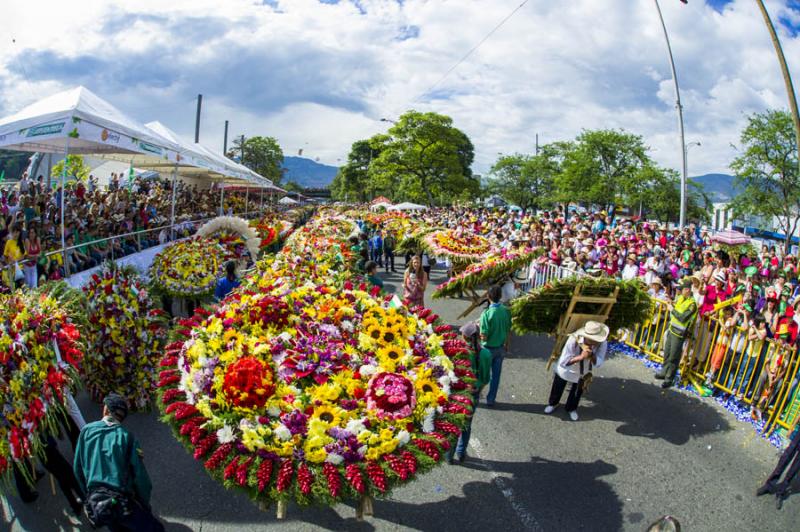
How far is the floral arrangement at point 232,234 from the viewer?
37.2ft

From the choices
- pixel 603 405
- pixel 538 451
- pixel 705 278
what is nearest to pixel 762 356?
pixel 603 405

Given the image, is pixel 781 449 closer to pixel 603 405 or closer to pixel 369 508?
pixel 603 405

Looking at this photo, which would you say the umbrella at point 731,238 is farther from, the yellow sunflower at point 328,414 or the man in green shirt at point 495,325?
the yellow sunflower at point 328,414

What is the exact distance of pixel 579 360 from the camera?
6652 mm

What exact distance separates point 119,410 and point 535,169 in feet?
200

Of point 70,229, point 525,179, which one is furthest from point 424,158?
point 70,229

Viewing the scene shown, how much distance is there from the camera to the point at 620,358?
9547mm

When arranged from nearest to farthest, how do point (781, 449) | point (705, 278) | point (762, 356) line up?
1. point (781, 449)
2. point (762, 356)
3. point (705, 278)

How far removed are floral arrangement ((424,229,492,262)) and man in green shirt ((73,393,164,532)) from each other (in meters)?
10.2

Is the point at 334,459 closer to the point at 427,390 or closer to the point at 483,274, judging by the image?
the point at 427,390

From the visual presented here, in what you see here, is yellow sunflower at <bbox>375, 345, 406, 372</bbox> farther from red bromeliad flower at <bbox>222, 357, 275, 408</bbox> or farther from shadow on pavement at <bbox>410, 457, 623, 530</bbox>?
shadow on pavement at <bbox>410, 457, 623, 530</bbox>

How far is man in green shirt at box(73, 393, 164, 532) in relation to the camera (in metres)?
3.60

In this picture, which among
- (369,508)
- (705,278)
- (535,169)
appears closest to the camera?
(369,508)

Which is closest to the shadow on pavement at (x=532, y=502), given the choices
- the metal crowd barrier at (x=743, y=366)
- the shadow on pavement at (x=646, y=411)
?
the shadow on pavement at (x=646, y=411)
